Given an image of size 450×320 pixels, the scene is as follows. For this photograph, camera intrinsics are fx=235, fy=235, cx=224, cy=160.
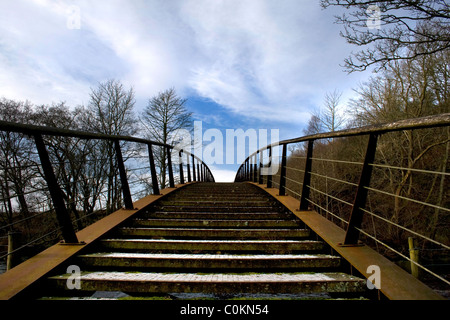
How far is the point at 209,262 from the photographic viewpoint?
198 cm

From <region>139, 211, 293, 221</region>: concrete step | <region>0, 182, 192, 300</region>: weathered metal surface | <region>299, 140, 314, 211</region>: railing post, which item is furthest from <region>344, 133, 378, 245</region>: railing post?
<region>0, 182, 192, 300</region>: weathered metal surface

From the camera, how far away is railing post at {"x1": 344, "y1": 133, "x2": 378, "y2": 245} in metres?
1.93

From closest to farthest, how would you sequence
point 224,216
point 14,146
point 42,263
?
point 42,263
point 224,216
point 14,146

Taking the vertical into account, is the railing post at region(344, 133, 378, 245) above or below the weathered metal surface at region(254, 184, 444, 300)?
above

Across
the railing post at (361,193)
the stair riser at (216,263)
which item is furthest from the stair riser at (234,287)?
the railing post at (361,193)

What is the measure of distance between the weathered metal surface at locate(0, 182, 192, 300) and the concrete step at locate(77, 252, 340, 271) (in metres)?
0.16

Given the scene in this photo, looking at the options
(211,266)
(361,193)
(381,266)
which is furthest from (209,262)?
(361,193)

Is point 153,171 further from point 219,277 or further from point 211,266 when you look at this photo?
point 219,277

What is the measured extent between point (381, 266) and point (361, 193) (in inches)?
22.4

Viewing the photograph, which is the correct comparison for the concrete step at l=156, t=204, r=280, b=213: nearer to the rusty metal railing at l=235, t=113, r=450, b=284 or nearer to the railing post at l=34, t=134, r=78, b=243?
the rusty metal railing at l=235, t=113, r=450, b=284

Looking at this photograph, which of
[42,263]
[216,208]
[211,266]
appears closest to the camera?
[42,263]

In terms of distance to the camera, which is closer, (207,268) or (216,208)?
(207,268)

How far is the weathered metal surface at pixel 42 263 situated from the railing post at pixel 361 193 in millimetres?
2436
